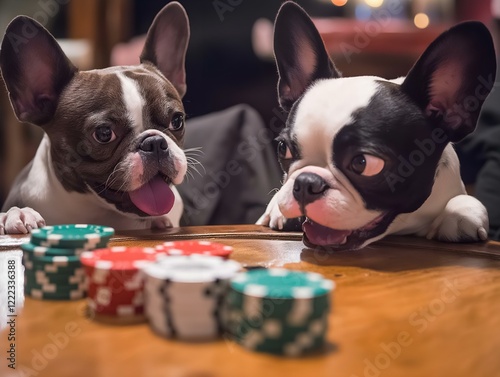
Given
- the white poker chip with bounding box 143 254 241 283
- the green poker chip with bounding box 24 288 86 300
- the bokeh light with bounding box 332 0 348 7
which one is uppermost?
the bokeh light with bounding box 332 0 348 7

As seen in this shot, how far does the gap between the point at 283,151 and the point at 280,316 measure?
Answer: 689 millimetres

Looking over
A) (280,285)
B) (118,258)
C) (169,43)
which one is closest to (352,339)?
(280,285)

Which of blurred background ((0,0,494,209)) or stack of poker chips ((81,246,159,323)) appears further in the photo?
blurred background ((0,0,494,209))

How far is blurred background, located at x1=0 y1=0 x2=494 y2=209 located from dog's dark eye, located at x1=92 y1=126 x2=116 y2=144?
1.03 meters

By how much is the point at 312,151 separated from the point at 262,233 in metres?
0.25

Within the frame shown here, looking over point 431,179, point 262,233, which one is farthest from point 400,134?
point 262,233

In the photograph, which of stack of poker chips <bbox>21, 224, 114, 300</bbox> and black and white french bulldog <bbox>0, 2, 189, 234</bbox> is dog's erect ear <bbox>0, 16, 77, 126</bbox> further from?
stack of poker chips <bbox>21, 224, 114, 300</bbox>

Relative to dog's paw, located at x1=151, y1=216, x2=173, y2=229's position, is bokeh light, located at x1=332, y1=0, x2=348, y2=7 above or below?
above

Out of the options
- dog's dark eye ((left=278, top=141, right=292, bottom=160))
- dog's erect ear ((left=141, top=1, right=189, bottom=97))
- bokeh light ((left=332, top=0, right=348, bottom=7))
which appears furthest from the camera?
bokeh light ((left=332, top=0, right=348, bottom=7))

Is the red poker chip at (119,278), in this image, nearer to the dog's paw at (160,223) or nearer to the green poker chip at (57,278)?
the green poker chip at (57,278)

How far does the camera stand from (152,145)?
1.38 meters

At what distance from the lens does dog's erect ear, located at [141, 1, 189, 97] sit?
1.66 meters

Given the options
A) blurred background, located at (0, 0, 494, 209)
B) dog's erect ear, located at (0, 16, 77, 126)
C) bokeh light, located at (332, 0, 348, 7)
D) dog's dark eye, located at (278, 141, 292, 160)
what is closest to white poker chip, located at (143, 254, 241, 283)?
A: dog's dark eye, located at (278, 141, 292, 160)

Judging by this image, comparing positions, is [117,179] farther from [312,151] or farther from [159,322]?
[159,322]
